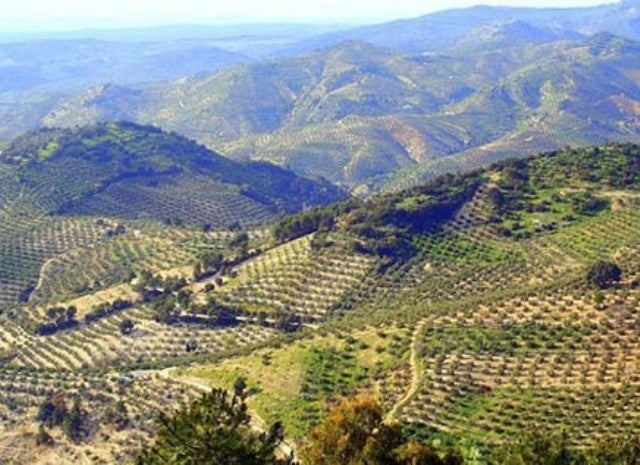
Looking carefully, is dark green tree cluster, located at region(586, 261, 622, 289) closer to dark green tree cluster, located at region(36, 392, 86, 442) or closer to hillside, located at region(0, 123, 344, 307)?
dark green tree cluster, located at region(36, 392, 86, 442)

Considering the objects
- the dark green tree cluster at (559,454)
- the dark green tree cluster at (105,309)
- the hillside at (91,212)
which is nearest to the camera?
the dark green tree cluster at (559,454)

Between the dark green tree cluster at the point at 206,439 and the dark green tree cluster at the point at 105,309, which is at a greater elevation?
the dark green tree cluster at the point at 206,439

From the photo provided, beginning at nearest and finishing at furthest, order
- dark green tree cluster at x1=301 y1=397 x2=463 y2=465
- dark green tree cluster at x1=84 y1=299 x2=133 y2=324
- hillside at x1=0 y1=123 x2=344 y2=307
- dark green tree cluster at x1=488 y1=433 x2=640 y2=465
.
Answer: dark green tree cluster at x1=301 y1=397 x2=463 y2=465
dark green tree cluster at x1=488 y1=433 x2=640 y2=465
dark green tree cluster at x1=84 y1=299 x2=133 y2=324
hillside at x1=0 y1=123 x2=344 y2=307

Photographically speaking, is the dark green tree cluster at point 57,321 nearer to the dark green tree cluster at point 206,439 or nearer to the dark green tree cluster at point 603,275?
the dark green tree cluster at point 603,275

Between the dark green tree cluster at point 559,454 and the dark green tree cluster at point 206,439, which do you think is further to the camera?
Result: the dark green tree cluster at point 559,454

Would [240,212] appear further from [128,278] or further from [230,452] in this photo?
[230,452]

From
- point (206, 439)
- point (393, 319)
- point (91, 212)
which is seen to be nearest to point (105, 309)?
point (393, 319)

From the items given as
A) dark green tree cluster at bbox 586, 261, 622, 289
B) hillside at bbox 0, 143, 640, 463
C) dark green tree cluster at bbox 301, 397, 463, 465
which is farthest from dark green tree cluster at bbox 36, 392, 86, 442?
dark green tree cluster at bbox 586, 261, 622, 289

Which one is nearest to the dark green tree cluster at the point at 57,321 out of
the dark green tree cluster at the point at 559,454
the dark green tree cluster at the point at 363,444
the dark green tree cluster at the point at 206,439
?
the dark green tree cluster at the point at 206,439
